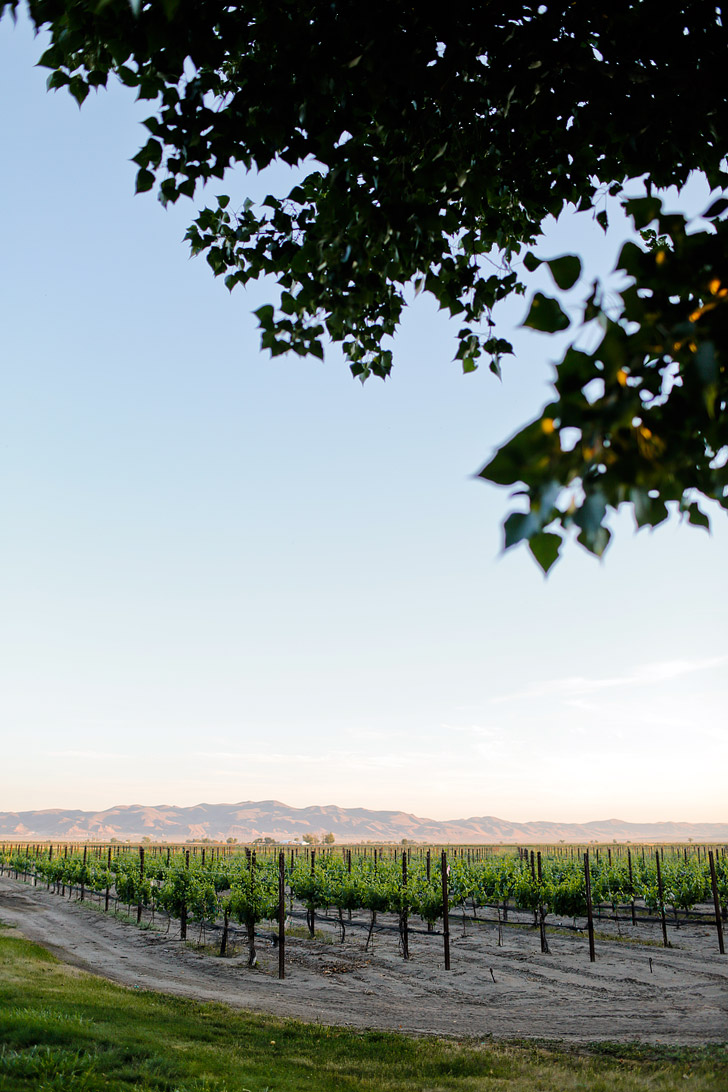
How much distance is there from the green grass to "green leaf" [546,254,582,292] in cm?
707

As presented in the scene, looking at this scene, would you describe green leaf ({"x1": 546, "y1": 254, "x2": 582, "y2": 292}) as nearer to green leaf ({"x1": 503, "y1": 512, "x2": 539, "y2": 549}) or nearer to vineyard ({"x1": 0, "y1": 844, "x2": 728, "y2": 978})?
green leaf ({"x1": 503, "y1": 512, "x2": 539, "y2": 549})

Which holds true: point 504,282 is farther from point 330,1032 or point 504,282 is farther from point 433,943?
point 433,943

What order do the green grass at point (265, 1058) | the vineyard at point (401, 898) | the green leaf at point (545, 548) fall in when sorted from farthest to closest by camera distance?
the vineyard at point (401, 898) < the green grass at point (265, 1058) < the green leaf at point (545, 548)

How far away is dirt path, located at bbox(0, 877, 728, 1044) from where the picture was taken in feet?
39.7

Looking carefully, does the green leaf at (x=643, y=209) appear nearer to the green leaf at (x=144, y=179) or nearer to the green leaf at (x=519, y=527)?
the green leaf at (x=519, y=527)

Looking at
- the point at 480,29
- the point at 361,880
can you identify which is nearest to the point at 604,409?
the point at 480,29

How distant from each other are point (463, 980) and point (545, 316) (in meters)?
17.9

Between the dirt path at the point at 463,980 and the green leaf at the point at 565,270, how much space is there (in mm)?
11939

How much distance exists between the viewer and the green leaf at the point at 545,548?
1873mm

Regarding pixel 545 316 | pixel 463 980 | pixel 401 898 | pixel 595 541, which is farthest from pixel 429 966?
pixel 545 316

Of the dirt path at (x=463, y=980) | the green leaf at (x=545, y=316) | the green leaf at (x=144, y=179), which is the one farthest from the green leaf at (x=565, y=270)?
the dirt path at (x=463, y=980)

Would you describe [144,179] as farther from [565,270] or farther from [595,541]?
[595,541]

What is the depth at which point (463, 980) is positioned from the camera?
646 inches

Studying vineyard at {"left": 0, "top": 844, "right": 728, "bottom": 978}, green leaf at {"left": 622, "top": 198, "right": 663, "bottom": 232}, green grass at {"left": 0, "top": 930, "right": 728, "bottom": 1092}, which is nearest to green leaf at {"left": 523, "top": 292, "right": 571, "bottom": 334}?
green leaf at {"left": 622, "top": 198, "right": 663, "bottom": 232}
